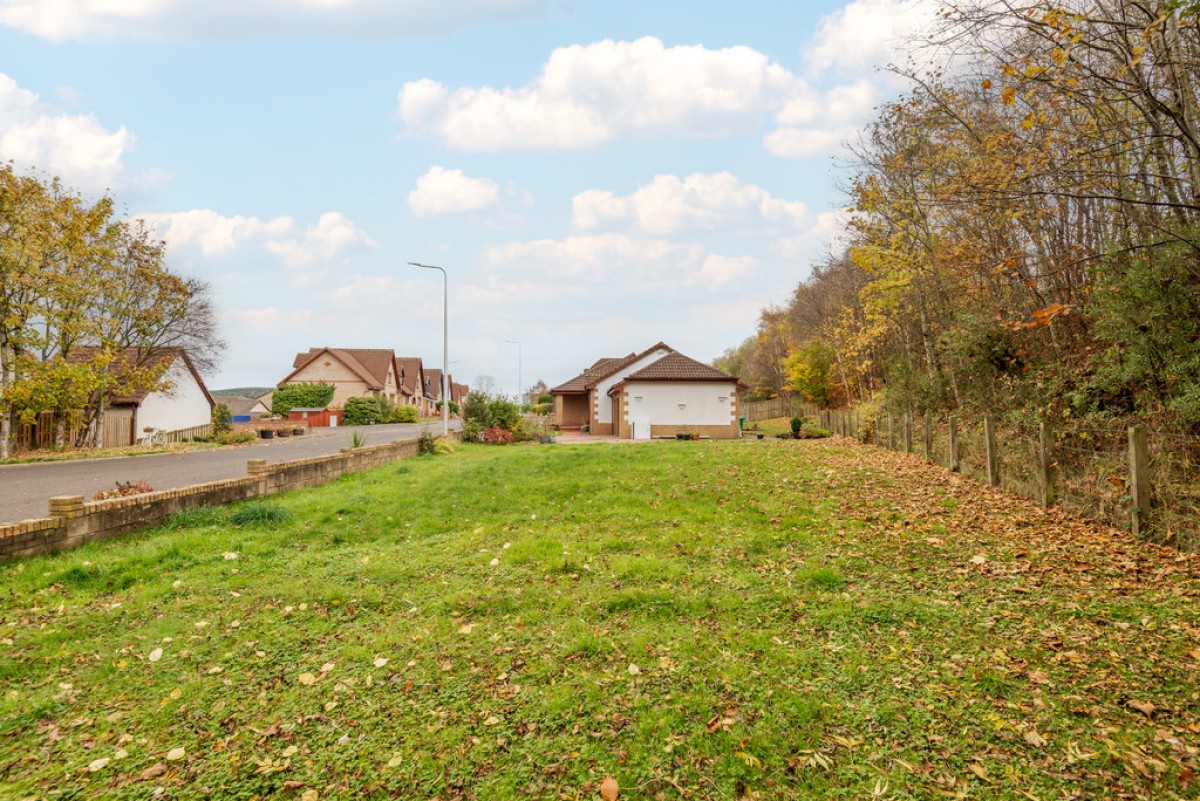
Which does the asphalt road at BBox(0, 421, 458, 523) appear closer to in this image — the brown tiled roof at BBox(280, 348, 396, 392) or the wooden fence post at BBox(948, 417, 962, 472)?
the wooden fence post at BBox(948, 417, 962, 472)

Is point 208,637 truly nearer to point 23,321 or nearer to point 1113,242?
point 1113,242

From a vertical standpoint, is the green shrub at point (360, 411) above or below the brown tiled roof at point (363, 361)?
below

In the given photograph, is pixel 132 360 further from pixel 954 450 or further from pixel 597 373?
pixel 954 450


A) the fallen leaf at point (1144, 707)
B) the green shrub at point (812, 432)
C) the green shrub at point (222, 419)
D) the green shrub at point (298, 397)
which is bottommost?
the fallen leaf at point (1144, 707)

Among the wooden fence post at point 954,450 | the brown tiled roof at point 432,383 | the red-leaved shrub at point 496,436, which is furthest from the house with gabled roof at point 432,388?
the wooden fence post at point 954,450

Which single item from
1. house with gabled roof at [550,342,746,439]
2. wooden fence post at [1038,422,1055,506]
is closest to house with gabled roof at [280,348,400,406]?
house with gabled roof at [550,342,746,439]

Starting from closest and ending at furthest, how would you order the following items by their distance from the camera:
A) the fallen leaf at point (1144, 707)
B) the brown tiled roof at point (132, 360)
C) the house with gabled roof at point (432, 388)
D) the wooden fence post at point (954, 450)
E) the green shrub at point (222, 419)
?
the fallen leaf at point (1144, 707), the wooden fence post at point (954, 450), the brown tiled roof at point (132, 360), the green shrub at point (222, 419), the house with gabled roof at point (432, 388)

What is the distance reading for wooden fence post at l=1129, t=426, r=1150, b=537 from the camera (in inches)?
258

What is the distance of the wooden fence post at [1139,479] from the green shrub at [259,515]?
11008mm

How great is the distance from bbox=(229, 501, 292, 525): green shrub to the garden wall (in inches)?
31.1

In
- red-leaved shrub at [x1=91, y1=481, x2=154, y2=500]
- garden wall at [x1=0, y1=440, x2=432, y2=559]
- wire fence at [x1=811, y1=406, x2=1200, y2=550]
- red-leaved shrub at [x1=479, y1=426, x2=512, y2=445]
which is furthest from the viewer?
red-leaved shrub at [x1=479, y1=426, x2=512, y2=445]

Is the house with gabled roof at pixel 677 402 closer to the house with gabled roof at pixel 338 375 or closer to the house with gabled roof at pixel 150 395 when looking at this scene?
the house with gabled roof at pixel 150 395

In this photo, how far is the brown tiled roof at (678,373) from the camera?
30.1 metres

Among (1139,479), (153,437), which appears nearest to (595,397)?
(153,437)
